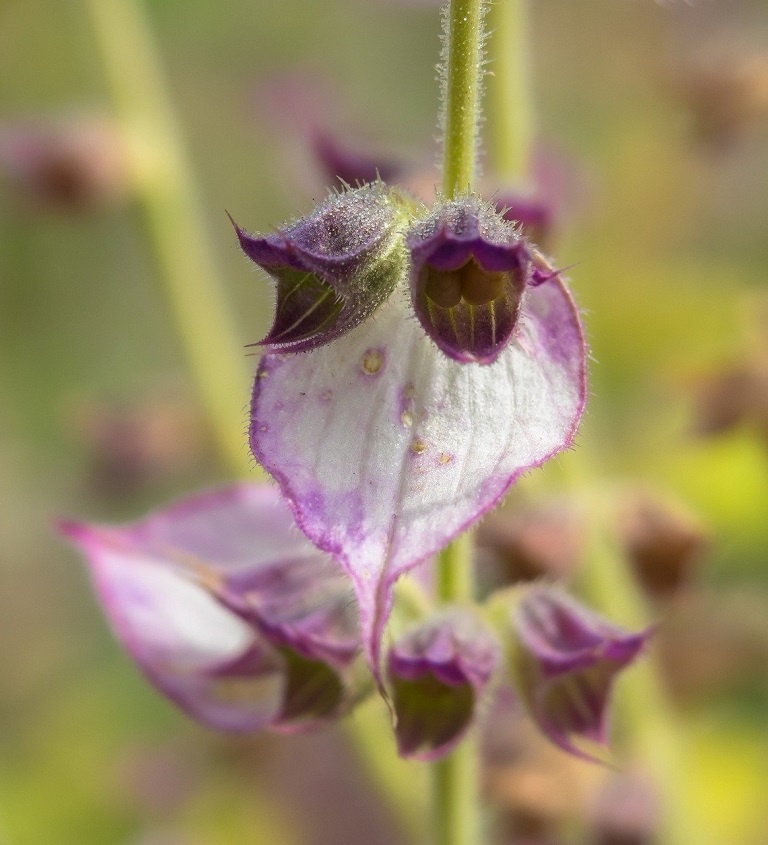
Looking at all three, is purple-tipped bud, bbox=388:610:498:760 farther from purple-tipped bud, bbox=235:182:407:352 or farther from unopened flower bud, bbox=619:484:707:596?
unopened flower bud, bbox=619:484:707:596

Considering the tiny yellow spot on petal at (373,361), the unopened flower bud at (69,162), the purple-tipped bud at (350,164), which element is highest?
the tiny yellow spot on petal at (373,361)

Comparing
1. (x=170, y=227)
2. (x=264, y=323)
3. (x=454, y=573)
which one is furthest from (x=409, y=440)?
(x=264, y=323)

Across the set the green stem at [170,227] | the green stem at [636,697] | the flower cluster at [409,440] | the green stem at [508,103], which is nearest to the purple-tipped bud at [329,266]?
the flower cluster at [409,440]

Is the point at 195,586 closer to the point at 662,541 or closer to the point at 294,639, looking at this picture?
the point at 294,639

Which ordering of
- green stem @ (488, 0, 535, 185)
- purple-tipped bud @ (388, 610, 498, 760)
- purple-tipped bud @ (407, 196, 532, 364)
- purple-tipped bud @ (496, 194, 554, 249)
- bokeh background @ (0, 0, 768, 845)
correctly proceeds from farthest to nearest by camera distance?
1. bokeh background @ (0, 0, 768, 845)
2. green stem @ (488, 0, 535, 185)
3. purple-tipped bud @ (496, 194, 554, 249)
4. purple-tipped bud @ (388, 610, 498, 760)
5. purple-tipped bud @ (407, 196, 532, 364)

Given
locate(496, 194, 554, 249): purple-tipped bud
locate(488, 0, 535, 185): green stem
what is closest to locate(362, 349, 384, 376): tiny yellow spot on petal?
locate(496, 194, 554, 249): purple-tipped bud

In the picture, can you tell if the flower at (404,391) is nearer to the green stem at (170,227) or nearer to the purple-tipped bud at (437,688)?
the purple-tipped bud at (437,688)

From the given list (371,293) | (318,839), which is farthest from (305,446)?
(318,839)
